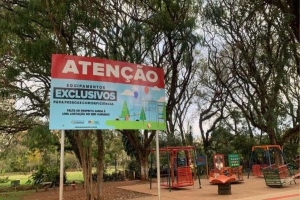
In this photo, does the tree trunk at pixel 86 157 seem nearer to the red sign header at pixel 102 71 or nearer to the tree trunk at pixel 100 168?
the tree trunk at pixel 100 168

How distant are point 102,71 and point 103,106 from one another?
93 centimetres

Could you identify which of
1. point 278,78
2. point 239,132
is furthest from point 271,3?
point 239,132

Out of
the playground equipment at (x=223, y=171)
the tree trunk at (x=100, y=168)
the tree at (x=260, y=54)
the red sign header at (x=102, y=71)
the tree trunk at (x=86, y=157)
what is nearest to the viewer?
the red sign header at (x=102, y=71)

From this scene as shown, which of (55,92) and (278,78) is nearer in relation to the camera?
(55,92)

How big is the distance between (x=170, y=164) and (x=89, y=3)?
25.9 feet

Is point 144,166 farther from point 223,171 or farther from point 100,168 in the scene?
point 100,168

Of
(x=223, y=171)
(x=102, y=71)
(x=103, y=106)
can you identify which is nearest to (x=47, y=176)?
(x=223, y=171)

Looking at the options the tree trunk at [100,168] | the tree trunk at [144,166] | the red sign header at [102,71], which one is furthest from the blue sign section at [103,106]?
the tree trunk at [144,166]

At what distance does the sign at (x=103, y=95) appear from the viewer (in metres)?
7.50

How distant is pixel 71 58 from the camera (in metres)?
7.81

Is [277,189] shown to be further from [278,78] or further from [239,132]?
[239,132]

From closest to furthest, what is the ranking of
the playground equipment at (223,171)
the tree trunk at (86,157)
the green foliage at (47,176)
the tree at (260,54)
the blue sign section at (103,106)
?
the blue sign section at (103,106) < the tree trunk at (86,157) < the playground equipment at (223,171) < the tree at (260,54) < the green foliage at (47,176)

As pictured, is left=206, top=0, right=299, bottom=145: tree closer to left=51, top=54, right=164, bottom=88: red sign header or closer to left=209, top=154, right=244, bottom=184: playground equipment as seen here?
left=209, top=154, right=244, bottom=184: playground equipment

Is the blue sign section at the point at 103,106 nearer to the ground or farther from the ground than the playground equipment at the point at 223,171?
farther from the ground
